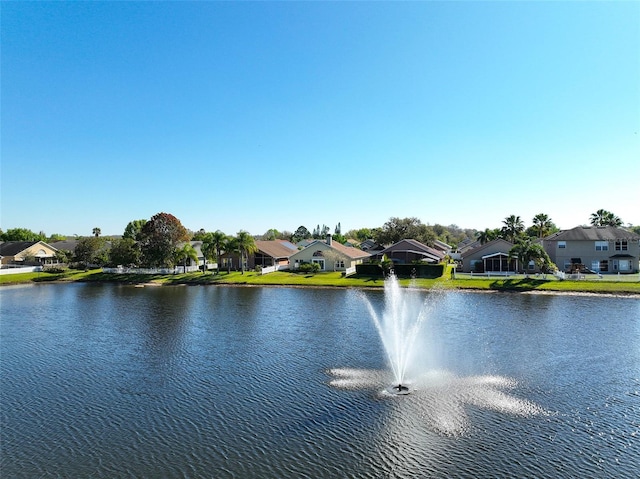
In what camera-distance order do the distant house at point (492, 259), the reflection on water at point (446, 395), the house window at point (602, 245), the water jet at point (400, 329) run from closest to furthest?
the reflection on water at point (446, 395) < the water jet at point (400, 329) < the house window at point (602, 245) < the distant house at point (492, 259)

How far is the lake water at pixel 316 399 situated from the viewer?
1605 centimetres

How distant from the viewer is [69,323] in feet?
138

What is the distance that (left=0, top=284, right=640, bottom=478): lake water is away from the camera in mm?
16047

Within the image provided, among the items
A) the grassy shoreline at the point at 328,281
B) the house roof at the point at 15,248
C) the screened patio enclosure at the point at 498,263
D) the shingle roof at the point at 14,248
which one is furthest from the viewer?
the shingle roof at the point at 14,248

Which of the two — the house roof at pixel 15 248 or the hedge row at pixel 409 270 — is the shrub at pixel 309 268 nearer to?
the hedge row at pixel 409 270

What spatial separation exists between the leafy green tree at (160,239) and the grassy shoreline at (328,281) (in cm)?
365

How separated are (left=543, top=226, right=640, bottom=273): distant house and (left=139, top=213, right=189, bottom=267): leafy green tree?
7269cm

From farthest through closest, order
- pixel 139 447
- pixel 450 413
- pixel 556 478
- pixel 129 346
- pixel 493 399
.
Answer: pixel 129 346 < pixel 493 399 < pixel 450 413 < pixel 139 447 < pixel 556 478

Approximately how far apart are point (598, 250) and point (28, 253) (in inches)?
4954

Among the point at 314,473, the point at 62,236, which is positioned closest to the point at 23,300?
the point at 314,473

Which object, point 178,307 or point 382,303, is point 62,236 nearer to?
point 178,307

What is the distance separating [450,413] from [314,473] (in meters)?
7.93

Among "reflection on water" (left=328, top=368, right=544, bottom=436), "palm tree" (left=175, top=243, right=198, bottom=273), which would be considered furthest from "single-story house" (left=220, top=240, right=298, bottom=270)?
"reflection on water" (left=328, top=368, right=544, bottom=436)

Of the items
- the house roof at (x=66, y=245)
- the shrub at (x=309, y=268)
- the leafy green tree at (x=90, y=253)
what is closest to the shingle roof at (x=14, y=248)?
the house roof at (x=66, y=245)
